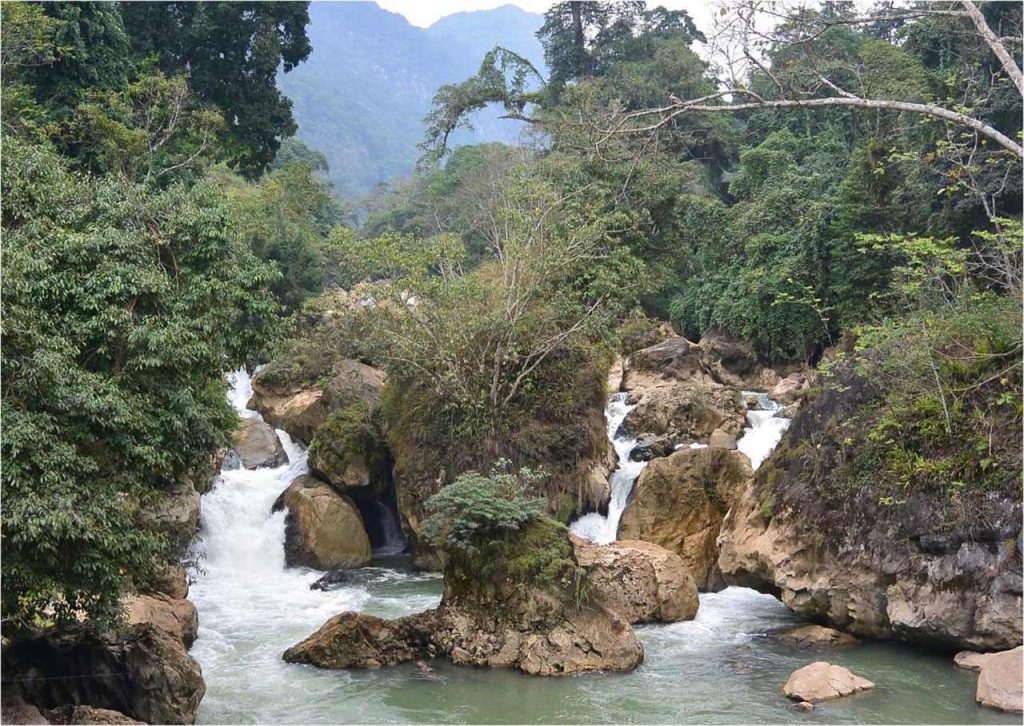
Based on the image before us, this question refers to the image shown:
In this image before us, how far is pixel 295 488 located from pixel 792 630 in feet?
32.2

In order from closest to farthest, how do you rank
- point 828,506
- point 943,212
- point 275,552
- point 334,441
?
point 828,506
point 275,552
point 334,441
point 943,212

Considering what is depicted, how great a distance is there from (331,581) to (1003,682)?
10.7 m

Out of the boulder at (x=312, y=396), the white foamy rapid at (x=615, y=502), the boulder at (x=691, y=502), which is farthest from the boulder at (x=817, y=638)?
the boulder at (x=312, y=396)

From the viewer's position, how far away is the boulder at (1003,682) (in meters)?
10.5

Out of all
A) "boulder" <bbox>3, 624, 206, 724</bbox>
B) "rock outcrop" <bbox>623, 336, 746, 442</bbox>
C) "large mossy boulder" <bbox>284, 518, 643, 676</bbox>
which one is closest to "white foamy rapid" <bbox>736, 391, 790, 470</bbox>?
"rock outcrop" <bbox>623, 336, 746, 442</bbox>

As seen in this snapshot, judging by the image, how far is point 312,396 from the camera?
23.8 metres

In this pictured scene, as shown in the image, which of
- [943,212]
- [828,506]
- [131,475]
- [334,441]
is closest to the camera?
[131,475]

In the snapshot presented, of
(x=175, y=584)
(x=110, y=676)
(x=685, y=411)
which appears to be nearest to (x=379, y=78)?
(x=685, y=411)

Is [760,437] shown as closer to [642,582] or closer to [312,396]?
[642,582]

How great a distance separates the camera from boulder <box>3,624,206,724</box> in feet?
33.2

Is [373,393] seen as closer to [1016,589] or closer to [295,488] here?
[295,488]

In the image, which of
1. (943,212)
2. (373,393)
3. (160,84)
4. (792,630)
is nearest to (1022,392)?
(792,630)

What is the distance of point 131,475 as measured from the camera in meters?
9.72

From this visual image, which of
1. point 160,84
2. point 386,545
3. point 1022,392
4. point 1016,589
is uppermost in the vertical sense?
point 160,84
